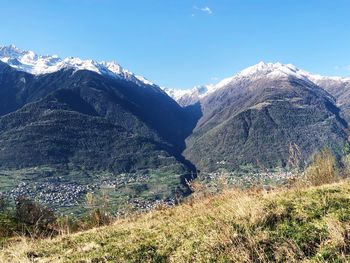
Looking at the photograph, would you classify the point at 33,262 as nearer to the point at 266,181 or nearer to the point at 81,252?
the point at 81,252

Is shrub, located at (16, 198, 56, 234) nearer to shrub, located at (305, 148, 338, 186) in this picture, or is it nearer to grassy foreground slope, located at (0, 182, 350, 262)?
grassy foreground slope, located at (0, 182, 350, 262)

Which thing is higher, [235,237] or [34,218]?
[235,237]

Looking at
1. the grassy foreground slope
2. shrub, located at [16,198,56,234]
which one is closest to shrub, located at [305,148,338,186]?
the grassy foreground slope

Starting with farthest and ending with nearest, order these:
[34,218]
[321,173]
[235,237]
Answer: [34,218], [321,173], [235,237]

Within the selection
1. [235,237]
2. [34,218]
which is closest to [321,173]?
[235,237]

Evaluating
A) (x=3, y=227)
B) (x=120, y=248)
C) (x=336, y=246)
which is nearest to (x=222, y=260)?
(x=336, y=246)

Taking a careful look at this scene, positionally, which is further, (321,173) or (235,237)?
(321,173)

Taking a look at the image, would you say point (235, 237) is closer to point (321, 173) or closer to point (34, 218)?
point (321, 173)

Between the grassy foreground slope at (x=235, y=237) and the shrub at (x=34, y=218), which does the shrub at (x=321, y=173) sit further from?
the shrub at (x=34, y=218)

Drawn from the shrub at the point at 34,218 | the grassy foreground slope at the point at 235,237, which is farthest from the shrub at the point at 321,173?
the shrub at the point at 34,218
